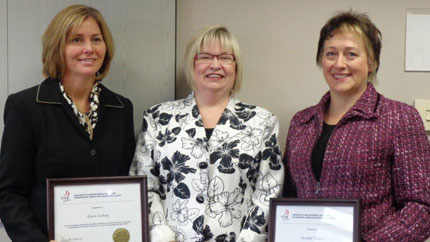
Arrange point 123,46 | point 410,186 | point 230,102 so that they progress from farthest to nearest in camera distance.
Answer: point 123,46
point 230,102
point 410,186

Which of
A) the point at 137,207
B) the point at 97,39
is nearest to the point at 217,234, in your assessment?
the point at 137,207

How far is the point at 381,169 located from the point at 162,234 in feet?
2.56

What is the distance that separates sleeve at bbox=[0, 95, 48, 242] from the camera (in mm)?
1518

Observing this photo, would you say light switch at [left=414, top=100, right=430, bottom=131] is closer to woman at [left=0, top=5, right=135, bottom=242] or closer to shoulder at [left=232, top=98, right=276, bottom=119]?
shoulder at [left=232, top=98, right=276, bottom=119]

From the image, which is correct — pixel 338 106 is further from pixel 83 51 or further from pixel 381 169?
pixel 83 51

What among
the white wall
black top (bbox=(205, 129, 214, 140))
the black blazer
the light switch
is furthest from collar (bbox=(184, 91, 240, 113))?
the light switch

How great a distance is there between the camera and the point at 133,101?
78.9 inches

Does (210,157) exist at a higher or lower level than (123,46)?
lower

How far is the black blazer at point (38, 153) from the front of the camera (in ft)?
5.00

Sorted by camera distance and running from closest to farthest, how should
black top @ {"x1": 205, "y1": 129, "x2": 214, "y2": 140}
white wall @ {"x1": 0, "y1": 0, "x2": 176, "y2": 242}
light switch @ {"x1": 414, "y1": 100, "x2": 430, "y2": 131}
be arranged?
black top @ {"x1": 205, "y1": 129, "x2": 214, "y2": 140} → white wall @ {"x1": 0, "y1": 0, "x2": 176, "y2": 242} → light switch @ {"x1": 414, "y1": 100, "x2": 430, "y2": 131}

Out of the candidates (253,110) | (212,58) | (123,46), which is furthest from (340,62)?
(123,46)

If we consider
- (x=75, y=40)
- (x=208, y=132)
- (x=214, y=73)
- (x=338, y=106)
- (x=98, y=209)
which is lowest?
(x=98, y=209)

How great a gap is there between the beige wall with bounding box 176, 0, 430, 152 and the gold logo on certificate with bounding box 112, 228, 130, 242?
29.1 inches

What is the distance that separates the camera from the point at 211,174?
5.52ft
